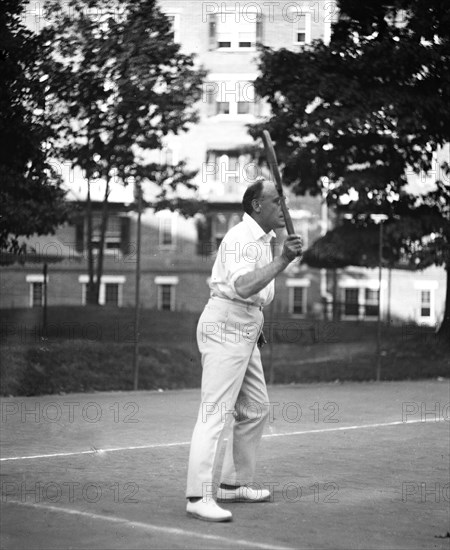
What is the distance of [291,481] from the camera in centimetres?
827

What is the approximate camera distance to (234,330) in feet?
22.9

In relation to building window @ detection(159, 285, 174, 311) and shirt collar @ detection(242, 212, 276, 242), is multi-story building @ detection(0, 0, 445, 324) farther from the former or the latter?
shirt collar @ detection(242, 212, 276, 242)

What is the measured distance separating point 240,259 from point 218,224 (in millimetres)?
10971

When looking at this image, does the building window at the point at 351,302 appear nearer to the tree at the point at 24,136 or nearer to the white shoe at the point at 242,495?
the tree at the point at 24,136

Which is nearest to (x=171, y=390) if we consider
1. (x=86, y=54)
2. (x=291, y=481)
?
(x=86, y=54)

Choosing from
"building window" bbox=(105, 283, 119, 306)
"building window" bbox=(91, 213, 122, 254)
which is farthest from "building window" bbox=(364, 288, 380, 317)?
"building window" bbox=(91, 213, 122, 254)

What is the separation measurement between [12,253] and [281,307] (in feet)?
15.7

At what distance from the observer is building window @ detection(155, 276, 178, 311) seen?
17109 millimetres

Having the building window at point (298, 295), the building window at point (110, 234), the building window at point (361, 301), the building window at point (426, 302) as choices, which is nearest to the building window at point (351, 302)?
the building window at point (361, 301)

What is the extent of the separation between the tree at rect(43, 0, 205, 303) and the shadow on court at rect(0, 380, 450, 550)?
3869mm

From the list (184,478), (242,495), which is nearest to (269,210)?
(242,495)

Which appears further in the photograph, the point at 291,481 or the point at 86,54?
the point at 86,54

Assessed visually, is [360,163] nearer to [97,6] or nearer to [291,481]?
[97,6]

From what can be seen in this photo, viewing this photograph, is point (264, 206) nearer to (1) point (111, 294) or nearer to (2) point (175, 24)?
(1) point (111, 294)
